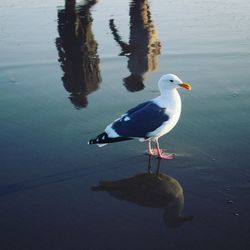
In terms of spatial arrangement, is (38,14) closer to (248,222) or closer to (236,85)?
(236,85)

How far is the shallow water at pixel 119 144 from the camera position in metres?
3.55

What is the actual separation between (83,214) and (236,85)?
3.86 metres

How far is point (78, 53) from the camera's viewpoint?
8.84m

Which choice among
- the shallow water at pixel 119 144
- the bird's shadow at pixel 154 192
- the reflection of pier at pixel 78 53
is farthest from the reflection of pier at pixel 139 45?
the bird's shadow at pixel 154 192

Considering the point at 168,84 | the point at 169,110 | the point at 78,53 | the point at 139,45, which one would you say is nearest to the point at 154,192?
the point at 169,110

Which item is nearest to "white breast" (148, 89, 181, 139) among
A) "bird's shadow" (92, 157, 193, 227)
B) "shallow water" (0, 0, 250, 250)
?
"shallow water" (0, 0, 250, 250)

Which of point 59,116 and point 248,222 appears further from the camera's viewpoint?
point 59,116

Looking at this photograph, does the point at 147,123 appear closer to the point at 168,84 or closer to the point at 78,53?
the point at 168,84

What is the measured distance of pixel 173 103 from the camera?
4.85 metres

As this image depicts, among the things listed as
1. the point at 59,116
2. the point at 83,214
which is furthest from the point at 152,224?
the point at 59,116

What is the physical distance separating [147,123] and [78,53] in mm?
4537

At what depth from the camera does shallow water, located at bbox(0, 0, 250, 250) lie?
355 cm

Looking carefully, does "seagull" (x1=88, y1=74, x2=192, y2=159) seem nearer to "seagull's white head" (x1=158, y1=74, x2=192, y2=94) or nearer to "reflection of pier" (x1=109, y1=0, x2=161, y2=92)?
"seagull's white head" (x1=158, y1=74, x2=192, y2=94)

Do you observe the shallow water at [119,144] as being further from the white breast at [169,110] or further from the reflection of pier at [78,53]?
the white breast at [169,110]
